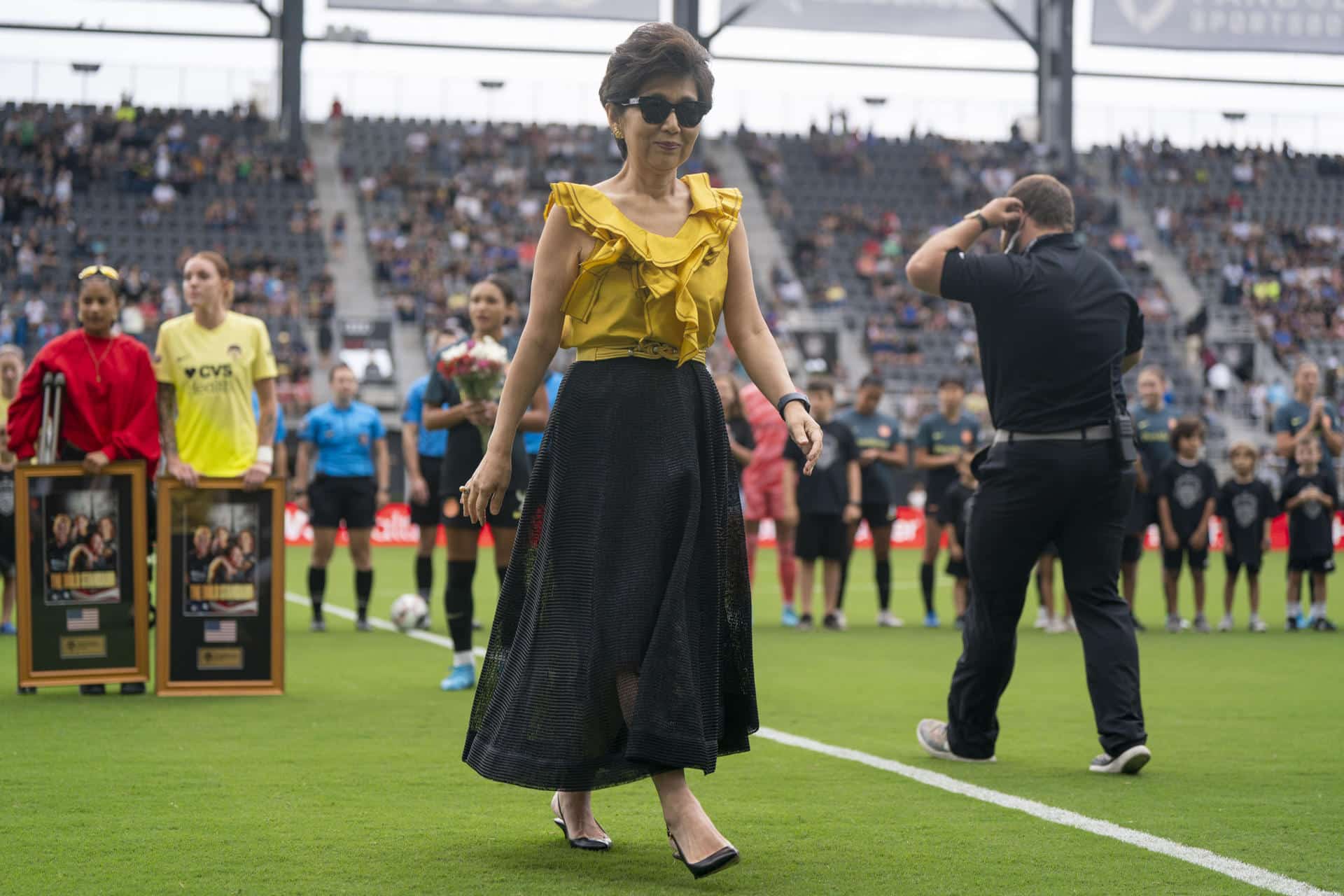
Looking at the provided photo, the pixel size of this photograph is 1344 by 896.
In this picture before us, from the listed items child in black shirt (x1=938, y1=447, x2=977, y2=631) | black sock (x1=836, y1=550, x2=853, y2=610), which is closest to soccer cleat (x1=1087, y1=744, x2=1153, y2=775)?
child in black shirt (x1=938, y1=447, x2=977, y2=631)

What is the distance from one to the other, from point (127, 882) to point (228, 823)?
0.79 metres

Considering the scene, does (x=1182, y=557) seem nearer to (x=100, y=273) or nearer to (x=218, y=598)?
(x=218, y=598)

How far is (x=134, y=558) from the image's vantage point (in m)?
8.54

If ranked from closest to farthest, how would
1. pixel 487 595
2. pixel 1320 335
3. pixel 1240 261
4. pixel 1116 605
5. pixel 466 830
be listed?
pixel 466 830
pixel 1116 605
pixel 487 595
pixel 1320 335
pixel 1240 261

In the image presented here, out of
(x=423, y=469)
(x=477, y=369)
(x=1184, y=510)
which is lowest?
(x=1184, y=510)

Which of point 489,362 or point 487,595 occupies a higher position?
point 489,362

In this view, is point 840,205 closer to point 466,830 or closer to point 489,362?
point 489,362

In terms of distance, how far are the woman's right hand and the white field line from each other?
306 centimetres

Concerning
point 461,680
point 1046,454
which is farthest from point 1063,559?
point 461,680

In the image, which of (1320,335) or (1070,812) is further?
(1320,335)

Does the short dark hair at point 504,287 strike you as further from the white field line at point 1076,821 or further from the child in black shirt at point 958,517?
the child in black shirt at point 958,517

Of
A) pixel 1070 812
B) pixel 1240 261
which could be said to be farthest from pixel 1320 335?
pixel 1070 812

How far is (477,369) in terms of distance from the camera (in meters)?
8.24

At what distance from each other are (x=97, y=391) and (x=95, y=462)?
36 centimetres
